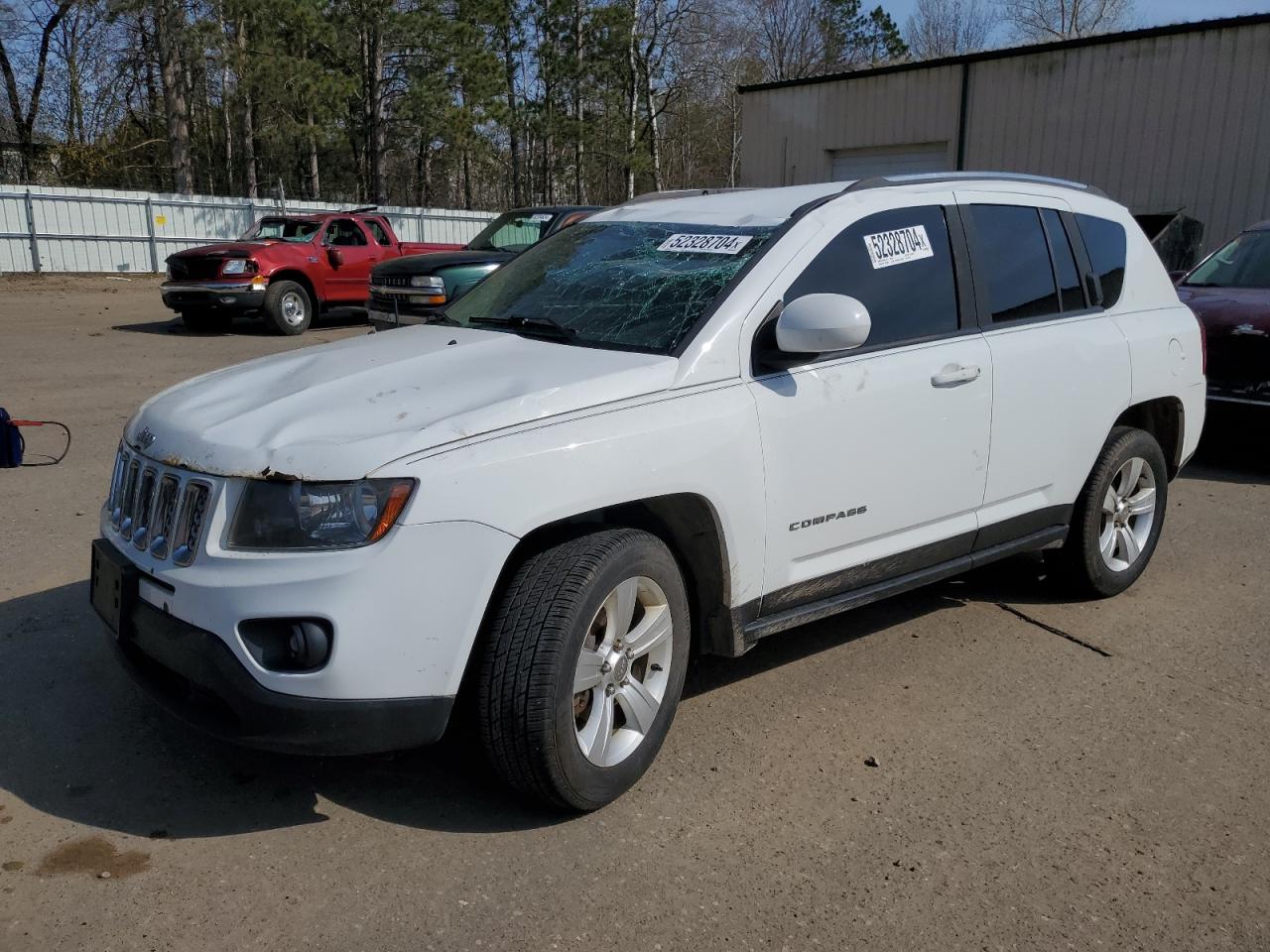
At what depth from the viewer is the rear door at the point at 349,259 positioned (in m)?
16.6

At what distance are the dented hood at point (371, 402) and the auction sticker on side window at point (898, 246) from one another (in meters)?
1.06

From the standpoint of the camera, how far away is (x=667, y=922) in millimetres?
2752

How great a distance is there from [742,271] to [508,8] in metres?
36.4

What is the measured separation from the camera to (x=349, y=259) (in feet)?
55.1

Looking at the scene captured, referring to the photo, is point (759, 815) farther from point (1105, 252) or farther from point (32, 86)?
point (32, 86)

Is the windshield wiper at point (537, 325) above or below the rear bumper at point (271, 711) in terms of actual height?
above

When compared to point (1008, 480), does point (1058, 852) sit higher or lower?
lower

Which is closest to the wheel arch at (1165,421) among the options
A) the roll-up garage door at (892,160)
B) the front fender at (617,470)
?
the front fender at (617,470)

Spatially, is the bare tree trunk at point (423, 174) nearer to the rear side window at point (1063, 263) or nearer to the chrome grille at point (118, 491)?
the rear side window at point (1063, 263)

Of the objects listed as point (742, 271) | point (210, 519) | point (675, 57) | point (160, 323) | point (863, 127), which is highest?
point (675, 57)

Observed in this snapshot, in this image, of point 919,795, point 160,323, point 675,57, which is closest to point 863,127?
point 160,323

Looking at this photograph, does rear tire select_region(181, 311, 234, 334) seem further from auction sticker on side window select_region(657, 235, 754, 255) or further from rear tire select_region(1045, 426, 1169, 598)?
rear tire select_region(1045, 426, 1169, 598)

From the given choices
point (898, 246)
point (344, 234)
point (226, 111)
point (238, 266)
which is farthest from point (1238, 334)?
point (226, 111)

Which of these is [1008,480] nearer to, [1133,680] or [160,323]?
[1133,680]
